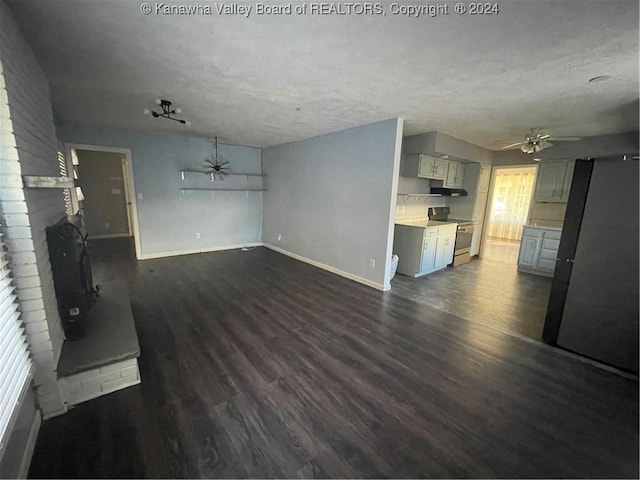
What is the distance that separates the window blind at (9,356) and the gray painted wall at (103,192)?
272 inches

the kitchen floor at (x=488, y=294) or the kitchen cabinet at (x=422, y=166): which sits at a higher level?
the kitchen cabinet at (x=422, y=166)

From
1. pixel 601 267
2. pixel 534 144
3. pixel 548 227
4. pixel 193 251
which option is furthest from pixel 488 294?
pixel 193 251

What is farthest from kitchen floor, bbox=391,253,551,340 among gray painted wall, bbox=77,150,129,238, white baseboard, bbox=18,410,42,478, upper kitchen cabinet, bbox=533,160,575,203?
gray painted wall, bbox=77,150,129,238

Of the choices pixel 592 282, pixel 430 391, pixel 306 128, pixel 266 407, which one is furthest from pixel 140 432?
pixel 306 128

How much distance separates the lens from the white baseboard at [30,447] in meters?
1.30

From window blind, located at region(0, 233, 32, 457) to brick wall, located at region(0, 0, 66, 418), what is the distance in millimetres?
74

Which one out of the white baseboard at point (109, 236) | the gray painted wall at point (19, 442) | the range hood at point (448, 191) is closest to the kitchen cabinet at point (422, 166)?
the range hood at point (448, 191)

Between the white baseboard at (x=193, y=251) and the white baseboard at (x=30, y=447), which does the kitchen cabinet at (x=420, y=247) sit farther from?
the white baseboard at (x=30, y=447)

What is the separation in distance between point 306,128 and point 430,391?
3.92m

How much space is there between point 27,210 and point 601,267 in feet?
14.3

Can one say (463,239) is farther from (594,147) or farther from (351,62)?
(351,62)

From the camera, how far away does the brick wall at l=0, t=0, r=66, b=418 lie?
4.66ft

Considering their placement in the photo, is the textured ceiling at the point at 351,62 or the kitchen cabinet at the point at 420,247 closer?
the textured ceiling at the point at 351,62

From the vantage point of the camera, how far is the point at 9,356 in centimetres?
130
